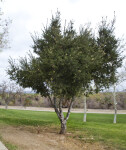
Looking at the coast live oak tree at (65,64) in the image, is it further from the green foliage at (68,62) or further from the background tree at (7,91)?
the background tree at (7,91)

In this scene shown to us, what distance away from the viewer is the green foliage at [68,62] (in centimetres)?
1062

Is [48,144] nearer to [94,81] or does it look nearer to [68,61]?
[68,61]

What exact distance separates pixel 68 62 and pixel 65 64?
0.23 metres

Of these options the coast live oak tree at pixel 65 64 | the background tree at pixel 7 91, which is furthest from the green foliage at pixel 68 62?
the background tree at pixel 7 91

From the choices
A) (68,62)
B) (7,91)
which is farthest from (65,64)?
(7,91)

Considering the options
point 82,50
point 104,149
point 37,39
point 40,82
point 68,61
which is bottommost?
point 104,149

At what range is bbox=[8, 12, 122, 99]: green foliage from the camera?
418 inches

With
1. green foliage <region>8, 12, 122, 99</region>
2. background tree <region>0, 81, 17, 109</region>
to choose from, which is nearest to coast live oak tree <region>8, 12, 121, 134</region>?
green foliage <region>8, 12, 122, 99</region>

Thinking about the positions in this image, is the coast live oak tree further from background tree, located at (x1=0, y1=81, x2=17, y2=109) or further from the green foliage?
background tree, located at (x1=0, y1=81, x2=17, y2=109)

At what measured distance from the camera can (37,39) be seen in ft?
42.4

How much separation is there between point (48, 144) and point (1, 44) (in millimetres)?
8355

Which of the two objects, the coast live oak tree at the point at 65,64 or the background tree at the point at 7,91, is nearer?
the coast live oak tree at the point at 65,64

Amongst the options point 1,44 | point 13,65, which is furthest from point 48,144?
point 1,44

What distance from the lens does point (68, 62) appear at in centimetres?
1034
